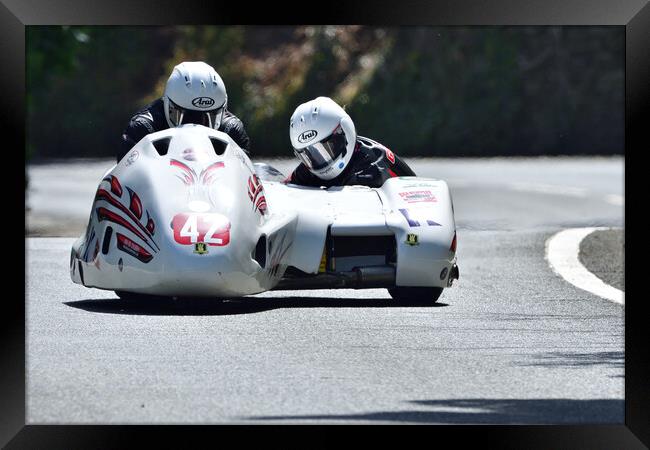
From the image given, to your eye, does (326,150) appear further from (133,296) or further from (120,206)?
(120,206)

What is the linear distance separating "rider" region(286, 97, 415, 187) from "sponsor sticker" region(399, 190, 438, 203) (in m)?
0.55

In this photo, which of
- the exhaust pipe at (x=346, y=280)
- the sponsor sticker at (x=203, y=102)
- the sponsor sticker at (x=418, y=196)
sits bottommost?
the exhaust pipe at (x=346, y=280)

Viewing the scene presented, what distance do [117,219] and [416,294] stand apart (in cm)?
247

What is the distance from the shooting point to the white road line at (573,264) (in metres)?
14.2

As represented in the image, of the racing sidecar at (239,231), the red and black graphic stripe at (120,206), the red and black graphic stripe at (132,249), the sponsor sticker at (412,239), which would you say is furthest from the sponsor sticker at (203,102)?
the sponsor sticker at (412,239)

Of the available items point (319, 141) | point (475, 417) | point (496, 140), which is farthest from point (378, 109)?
point (475, 417)

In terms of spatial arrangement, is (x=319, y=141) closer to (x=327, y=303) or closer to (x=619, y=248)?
(x=327, y=303)

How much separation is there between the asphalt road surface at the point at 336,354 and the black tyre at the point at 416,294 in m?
0.11

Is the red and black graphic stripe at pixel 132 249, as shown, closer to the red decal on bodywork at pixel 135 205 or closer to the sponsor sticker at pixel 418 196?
the red decal on bodywork at pixel 135 205

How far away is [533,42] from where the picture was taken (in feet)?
150

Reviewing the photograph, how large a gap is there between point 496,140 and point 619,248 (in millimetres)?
26001

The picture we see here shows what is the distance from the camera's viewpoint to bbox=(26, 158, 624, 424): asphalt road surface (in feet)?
26.8

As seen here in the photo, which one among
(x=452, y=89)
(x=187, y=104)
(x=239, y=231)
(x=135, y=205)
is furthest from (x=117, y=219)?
(x=452, y=89)

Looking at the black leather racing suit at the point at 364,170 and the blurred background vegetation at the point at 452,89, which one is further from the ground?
the blurred background vegetation at the point at 452,89
